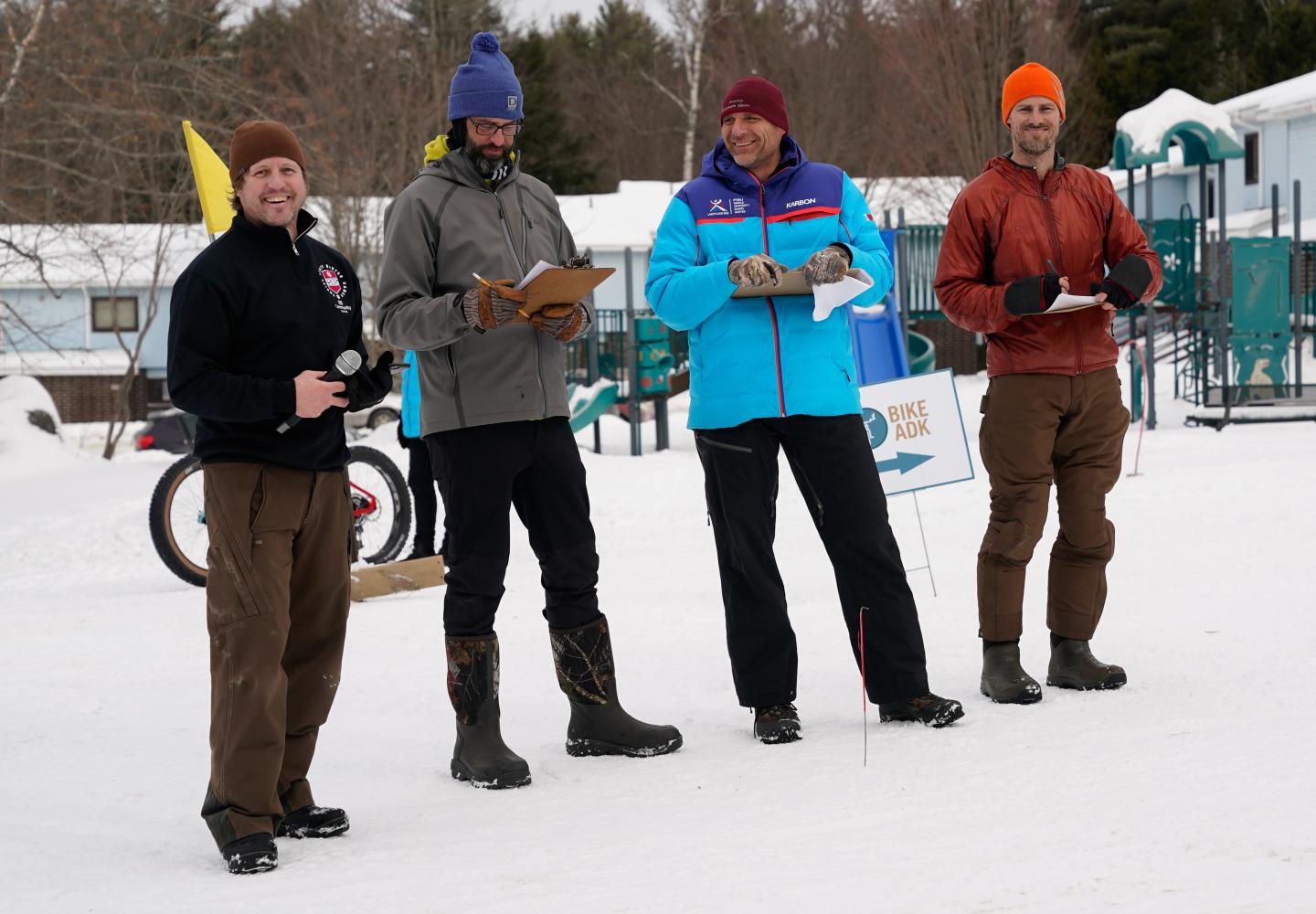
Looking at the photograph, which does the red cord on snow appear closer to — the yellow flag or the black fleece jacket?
the yellow flag

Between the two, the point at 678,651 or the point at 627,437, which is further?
the point at 627,437

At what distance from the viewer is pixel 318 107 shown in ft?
99.2

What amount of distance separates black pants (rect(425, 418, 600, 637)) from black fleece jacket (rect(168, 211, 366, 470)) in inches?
20.2

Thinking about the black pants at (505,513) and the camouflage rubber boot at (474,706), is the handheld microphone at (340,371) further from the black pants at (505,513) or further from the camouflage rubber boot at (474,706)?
the camouflage rubber boot at (474,706)

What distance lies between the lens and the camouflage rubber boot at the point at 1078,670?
16.2 ft

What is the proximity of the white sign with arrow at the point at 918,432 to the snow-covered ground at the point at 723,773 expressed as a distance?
0.55 meters

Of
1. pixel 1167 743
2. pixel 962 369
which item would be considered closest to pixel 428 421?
pixel 1167 743

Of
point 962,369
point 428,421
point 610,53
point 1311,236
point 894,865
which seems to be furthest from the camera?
point 610,53

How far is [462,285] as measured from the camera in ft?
14.1

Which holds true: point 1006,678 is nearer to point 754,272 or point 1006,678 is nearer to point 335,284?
point 754,272

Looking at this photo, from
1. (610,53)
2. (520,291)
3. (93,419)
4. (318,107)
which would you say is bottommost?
(93,419)

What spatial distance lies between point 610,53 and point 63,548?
44.0 m

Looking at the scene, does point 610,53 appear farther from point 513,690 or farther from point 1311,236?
point 513,690

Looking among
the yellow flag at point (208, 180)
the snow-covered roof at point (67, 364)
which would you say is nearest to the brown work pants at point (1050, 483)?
the yellow flag at point (208, 180)
